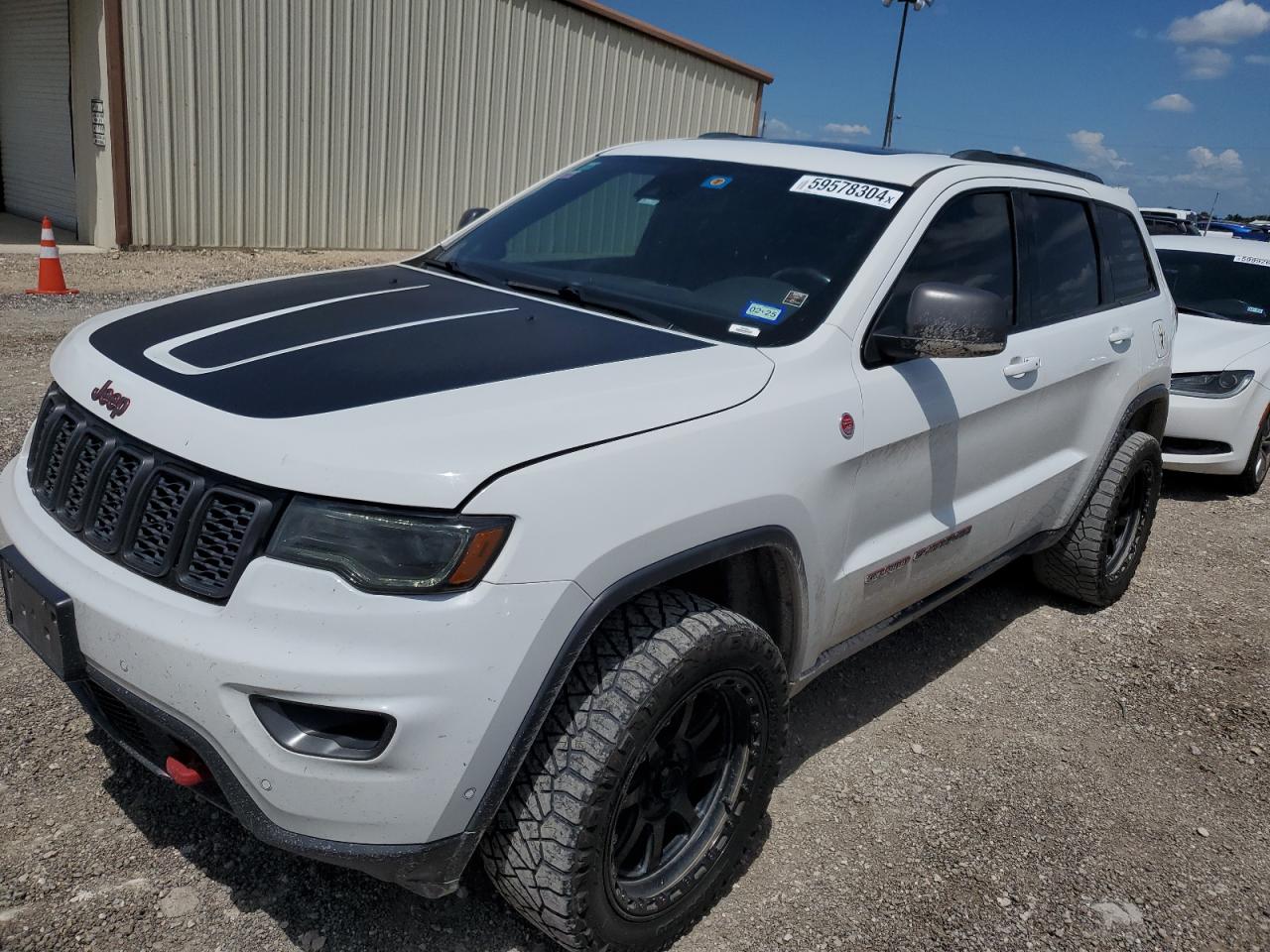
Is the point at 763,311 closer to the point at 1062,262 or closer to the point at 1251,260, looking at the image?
the point at 1062,262

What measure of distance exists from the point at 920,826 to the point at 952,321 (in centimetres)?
147

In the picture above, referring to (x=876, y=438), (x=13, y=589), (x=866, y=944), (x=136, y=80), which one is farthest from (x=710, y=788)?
(x=136, y=80)

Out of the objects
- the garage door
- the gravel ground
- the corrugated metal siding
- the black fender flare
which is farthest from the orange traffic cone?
the black fender flare

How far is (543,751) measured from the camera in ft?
7.18

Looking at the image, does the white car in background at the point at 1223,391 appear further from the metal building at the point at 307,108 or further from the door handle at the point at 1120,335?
the metal building at the point at 307,108

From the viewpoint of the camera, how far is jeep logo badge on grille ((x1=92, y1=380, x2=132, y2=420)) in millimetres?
2277

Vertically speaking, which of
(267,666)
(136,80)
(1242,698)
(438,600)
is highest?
(136,80)

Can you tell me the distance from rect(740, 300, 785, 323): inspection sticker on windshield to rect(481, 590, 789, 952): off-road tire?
831 millimetres

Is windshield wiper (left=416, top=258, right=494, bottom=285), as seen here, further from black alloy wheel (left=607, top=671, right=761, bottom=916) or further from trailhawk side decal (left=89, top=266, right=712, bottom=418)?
black alloy wheel (left=607, top=671, right=761, bottom=916)

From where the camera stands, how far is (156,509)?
2.14 metres

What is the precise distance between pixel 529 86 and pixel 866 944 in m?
14.7

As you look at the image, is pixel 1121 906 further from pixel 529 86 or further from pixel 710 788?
pixel 529 86

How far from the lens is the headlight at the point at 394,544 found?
1.94 metres

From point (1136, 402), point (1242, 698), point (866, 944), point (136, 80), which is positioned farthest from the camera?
point (136, 80)
